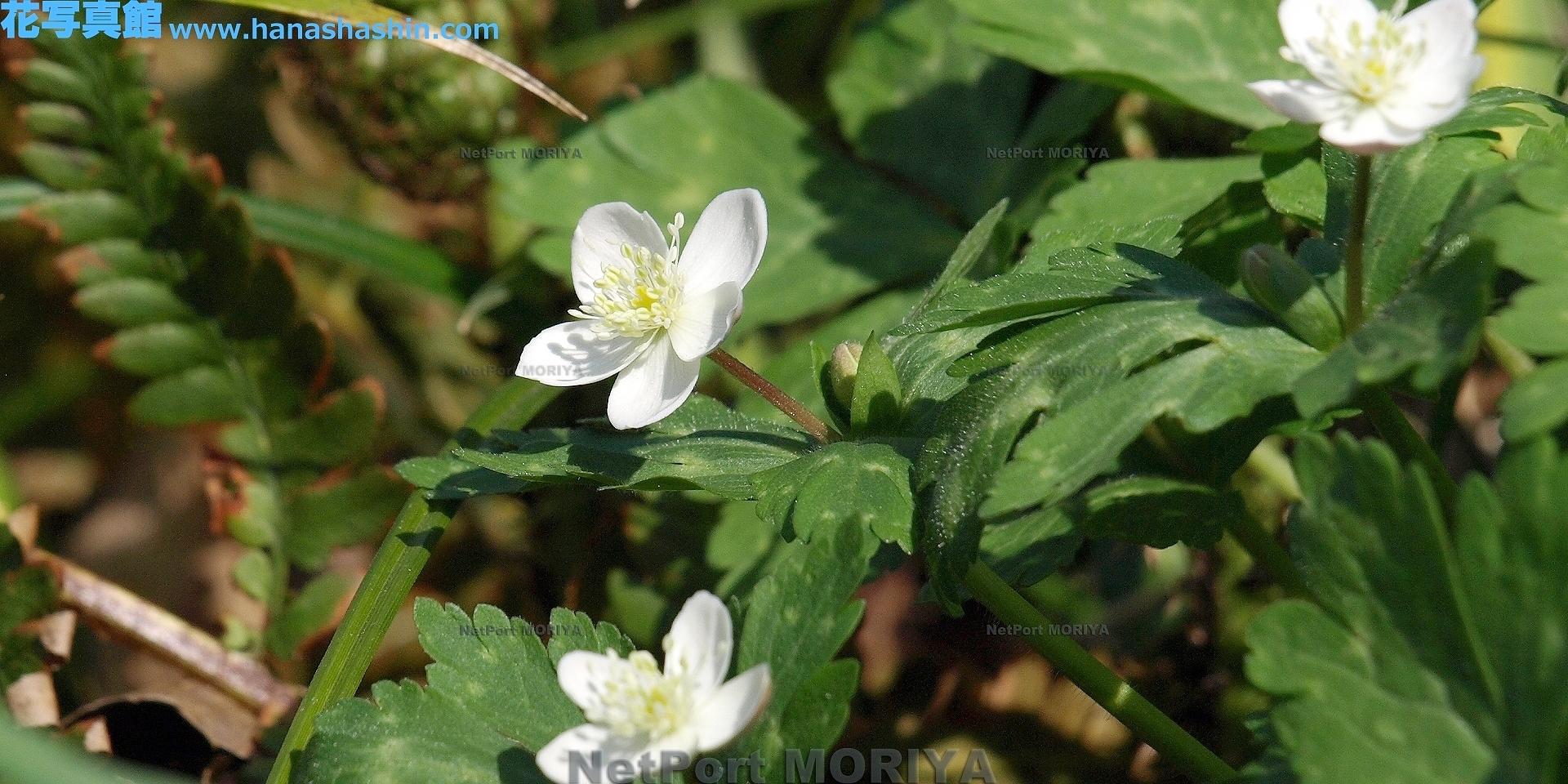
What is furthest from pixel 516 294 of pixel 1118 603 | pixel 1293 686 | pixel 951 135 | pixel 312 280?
pixel 1293 686

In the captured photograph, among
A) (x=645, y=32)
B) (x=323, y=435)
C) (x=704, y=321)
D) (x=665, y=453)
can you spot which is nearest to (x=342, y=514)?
(x=323, y=435)

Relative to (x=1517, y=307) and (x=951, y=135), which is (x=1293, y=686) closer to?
(x=1517, y=307)

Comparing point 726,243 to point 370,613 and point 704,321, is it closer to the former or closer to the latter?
point 704,321

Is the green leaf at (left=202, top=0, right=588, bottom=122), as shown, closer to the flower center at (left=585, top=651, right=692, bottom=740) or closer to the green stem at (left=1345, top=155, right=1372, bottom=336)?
the flower center at (left=585, top=651, right=692, bottom=740)

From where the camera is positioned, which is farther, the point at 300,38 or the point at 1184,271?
the point at 300,38

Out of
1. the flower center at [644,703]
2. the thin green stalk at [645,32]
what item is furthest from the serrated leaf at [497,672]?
the thin green stalk at [645,32]

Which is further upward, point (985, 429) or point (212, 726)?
point (985, 429)
